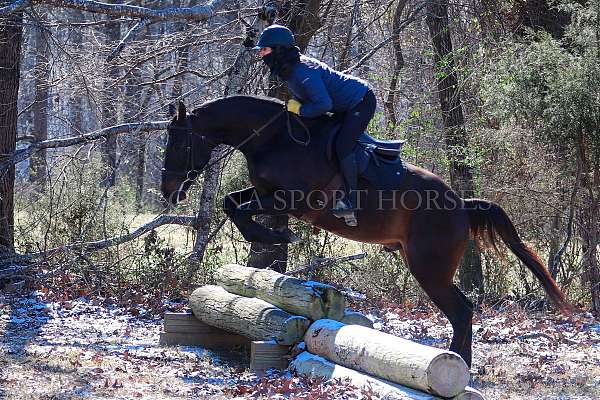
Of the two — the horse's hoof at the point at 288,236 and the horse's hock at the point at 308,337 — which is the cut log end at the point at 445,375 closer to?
the horse's hock at the point at 308,337

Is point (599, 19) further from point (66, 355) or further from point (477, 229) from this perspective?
point (66, 355)

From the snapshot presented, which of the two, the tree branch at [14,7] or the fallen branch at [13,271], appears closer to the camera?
the tree branch at [14,7]

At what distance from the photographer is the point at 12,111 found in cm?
1209

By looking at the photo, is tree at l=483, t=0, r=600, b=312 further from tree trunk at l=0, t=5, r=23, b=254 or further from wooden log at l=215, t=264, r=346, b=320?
tree trunk at l=0, t=5, r=23, b=254

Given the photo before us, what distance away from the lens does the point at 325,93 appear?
7586 millimetres

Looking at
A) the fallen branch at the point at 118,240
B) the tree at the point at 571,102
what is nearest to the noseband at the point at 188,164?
the fallen branch at the point at 118,240

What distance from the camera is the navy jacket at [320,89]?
754 centimetres

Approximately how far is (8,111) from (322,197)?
20.1 feet

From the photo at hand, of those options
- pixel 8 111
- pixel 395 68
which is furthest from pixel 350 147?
pixel 395 68

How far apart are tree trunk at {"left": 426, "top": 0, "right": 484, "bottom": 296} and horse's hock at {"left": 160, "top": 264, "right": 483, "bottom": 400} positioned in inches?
201

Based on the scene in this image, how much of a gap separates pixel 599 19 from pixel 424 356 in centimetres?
720

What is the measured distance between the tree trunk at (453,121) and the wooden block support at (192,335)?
4.91 metres

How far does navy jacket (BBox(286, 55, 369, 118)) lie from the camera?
7.54 meters

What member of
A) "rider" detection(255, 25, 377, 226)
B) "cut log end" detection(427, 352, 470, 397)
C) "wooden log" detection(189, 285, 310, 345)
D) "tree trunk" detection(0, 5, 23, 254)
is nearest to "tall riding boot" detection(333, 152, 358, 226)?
"rider" detection(255, 25, 377, 226)
